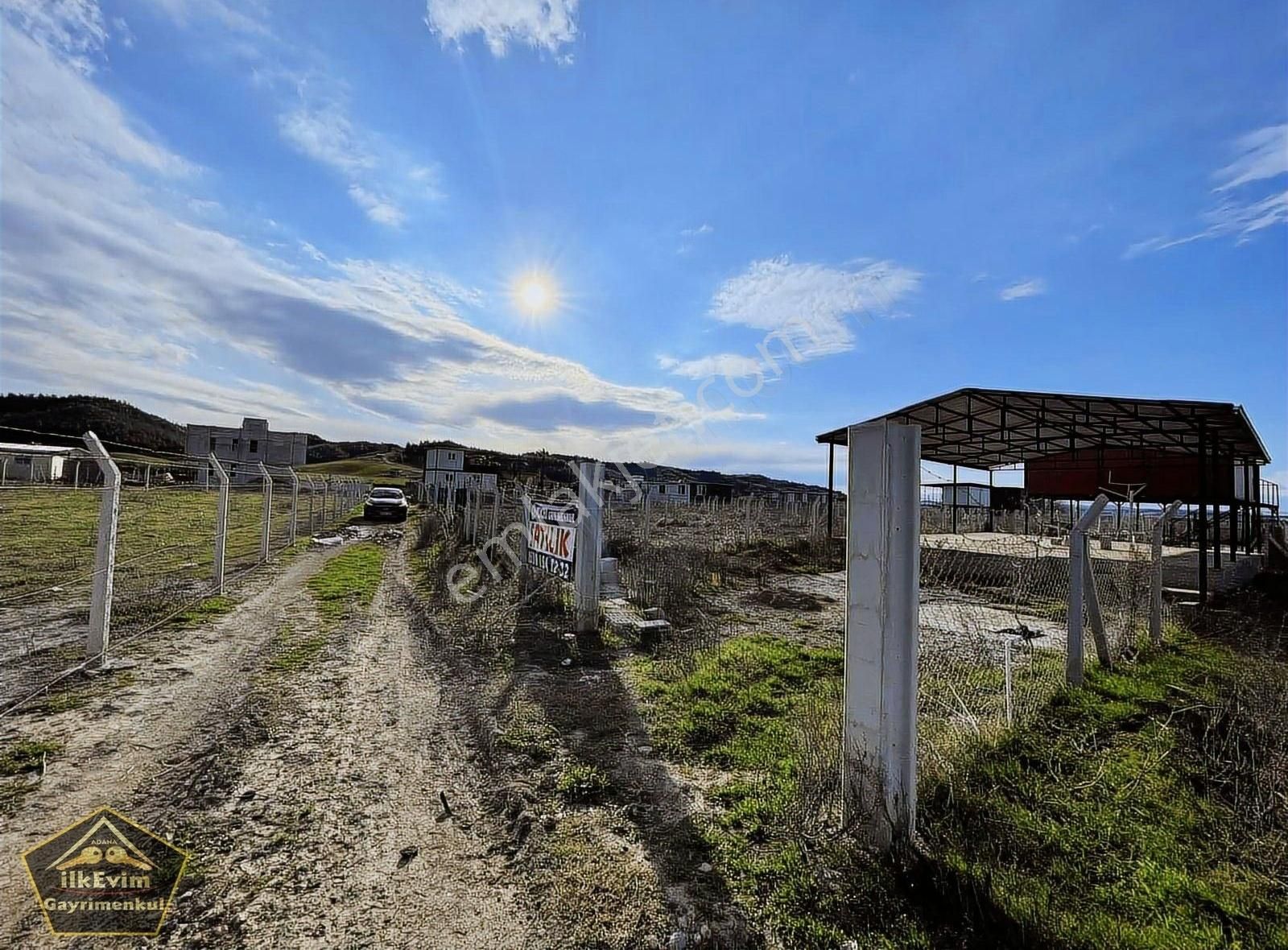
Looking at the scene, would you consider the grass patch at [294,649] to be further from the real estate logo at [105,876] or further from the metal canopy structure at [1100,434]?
the metal canopy structure at [1100,434]

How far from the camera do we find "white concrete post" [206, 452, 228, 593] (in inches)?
305

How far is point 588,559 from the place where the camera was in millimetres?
6578

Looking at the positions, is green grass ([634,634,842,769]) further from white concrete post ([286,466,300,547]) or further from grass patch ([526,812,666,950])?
white concrete post ([286,466,300,547])

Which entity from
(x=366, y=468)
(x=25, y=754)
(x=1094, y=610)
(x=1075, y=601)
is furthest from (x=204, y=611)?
(x=366, y=468)

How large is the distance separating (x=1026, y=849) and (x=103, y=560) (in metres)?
6.80

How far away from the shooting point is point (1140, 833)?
2705mm

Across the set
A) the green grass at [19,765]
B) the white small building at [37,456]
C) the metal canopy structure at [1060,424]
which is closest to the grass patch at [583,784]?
the green grass at [19,765]

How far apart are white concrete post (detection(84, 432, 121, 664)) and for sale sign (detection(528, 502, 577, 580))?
4148mm

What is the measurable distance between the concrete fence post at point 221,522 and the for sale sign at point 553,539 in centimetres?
422

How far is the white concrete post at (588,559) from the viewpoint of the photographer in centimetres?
654

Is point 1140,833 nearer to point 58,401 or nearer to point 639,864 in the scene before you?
point 639,864

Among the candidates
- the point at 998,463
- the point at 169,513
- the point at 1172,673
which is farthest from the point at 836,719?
the point at 998,463

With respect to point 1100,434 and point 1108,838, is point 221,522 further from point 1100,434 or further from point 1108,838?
point 1100,434

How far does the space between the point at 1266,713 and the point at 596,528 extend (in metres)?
5.64
